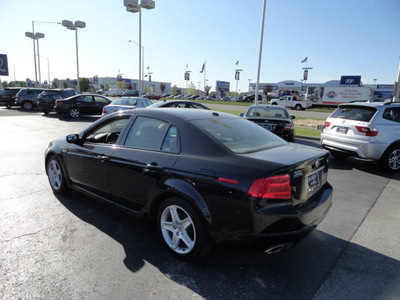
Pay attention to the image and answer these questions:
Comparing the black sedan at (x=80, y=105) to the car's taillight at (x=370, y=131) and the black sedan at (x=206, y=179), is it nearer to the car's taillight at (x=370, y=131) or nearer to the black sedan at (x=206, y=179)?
the black sedan at (x=206, y=179)

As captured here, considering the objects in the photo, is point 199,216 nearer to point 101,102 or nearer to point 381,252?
point 381,252

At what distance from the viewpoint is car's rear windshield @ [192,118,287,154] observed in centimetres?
289

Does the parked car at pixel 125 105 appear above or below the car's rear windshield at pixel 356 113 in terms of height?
below

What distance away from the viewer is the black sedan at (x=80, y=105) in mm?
16719

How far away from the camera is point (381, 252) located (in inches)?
122

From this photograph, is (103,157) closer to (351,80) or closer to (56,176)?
(56,176)

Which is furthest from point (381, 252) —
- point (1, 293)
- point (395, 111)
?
point (395, 111)

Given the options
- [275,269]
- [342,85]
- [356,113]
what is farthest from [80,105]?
[342,85]

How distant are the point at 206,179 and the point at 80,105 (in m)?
16.6

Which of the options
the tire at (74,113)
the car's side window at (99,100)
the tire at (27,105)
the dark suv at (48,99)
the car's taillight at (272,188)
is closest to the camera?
the car's taillight at (272,188)

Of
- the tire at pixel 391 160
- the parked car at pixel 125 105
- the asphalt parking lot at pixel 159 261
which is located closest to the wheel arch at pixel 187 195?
the asphalt parking lot at pixel 159 261

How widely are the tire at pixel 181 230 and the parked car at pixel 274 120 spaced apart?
19.5ft

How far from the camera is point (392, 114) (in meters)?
6.63

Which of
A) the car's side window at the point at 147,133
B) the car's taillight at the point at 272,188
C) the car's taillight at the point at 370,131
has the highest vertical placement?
the car's side window at the point at 147,133
